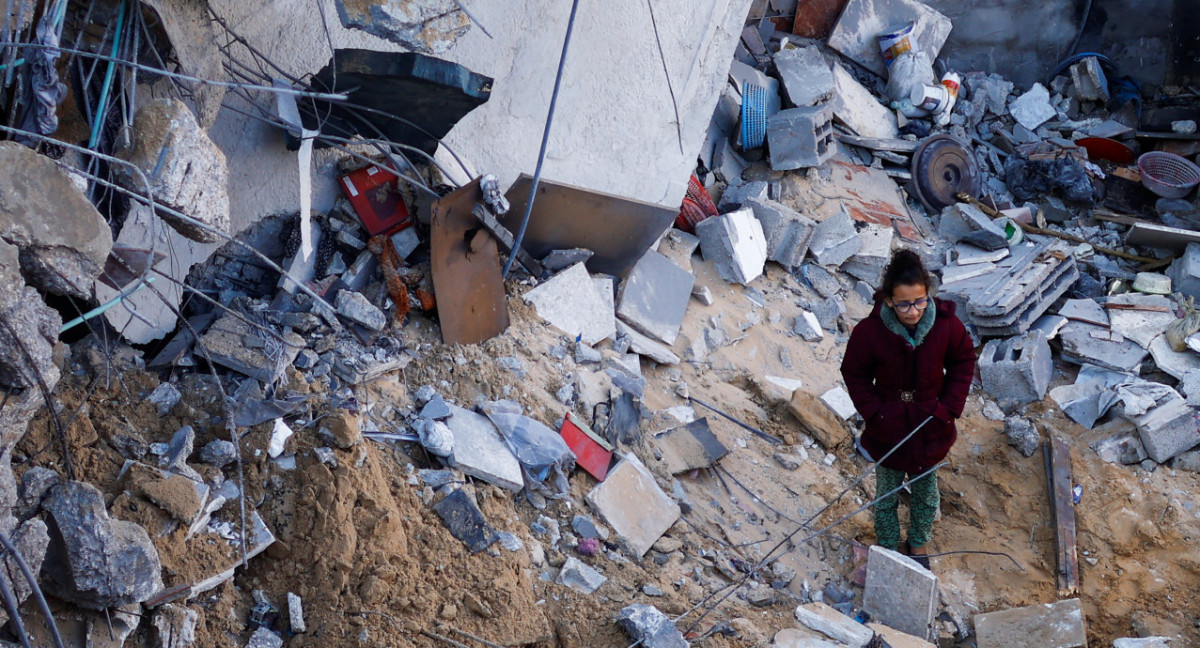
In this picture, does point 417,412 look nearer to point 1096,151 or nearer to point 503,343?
point 503,343

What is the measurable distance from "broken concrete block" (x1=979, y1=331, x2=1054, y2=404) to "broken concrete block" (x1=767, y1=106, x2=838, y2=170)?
2.21 meters

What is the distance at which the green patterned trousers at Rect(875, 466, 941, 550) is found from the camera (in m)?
4.66

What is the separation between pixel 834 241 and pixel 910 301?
3798 millimetres

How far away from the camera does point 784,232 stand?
748 cm

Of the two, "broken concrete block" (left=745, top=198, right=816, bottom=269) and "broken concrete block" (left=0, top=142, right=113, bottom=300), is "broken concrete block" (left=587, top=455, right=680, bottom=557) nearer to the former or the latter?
"broken concrete block" (left=0, top=142, right=113, bottom=300)

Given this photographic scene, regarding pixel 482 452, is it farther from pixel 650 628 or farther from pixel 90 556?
pixel 90 556

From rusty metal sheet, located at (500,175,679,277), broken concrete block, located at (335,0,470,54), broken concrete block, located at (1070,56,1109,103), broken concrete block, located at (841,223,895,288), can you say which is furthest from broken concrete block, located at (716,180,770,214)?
broken concrete block, located at (1070,56,1109,103)

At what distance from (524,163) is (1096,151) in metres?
7.04

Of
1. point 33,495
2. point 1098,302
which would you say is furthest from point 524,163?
point 1098,302

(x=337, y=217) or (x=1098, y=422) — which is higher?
(x=337, y=217)

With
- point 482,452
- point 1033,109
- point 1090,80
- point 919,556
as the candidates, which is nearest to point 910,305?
point 919,556

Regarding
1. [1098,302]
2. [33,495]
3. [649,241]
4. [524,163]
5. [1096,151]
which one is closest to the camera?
[33,495]

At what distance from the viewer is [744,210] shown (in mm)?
7348

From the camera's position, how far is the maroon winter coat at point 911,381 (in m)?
4.28
